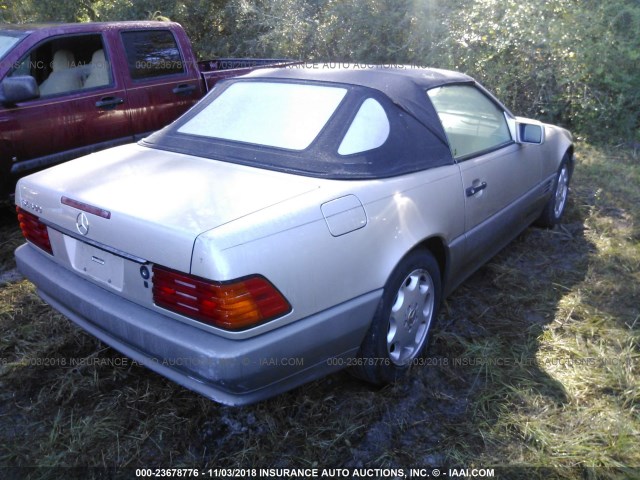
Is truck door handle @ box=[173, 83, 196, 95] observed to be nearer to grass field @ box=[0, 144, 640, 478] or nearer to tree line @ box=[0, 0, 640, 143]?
grass field @ box=[0, 144, 640, 478]

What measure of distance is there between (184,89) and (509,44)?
426cm

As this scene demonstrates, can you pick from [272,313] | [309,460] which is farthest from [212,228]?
[309,460]

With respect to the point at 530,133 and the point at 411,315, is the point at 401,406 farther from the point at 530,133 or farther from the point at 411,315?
the point at 530,133

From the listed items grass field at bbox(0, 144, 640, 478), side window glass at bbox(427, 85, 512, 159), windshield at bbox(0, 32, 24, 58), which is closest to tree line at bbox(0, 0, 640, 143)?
side window glass at bbox(427, 85, 512, 159)

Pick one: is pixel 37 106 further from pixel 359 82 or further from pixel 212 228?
pixel 212 228

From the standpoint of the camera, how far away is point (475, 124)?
3.58 m

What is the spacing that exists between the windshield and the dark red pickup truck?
0.01m

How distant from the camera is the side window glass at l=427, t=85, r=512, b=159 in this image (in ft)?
10.4

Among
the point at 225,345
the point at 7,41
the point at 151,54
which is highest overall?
the point at 7,41

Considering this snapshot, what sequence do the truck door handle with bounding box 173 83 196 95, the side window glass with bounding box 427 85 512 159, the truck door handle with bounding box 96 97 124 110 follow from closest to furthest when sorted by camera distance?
the side window glass with bounding box 427 85 512 159
the truck door handle with bounding box 96 97 124 110
the truck door handle with bounding box 173 83 196 95

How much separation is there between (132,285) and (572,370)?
2246 millimetres

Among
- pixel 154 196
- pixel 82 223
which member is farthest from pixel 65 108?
pixel 154 196

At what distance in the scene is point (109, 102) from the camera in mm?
4980

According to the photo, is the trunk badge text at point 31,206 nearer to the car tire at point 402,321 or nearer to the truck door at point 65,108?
the car tire at point 402,321
